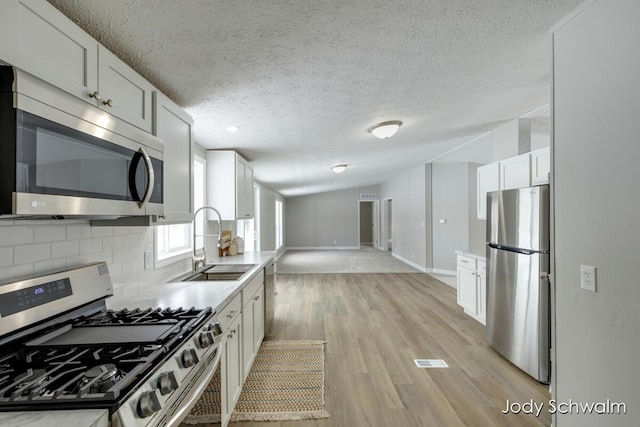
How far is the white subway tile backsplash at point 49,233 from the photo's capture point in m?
1.23

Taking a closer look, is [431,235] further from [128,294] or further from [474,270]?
[128,294]

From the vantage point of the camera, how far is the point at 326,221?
37.5 ft

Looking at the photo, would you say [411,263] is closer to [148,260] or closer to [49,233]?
[148,260]

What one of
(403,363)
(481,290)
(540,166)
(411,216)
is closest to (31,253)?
(403,363)

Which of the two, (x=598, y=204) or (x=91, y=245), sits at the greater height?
(x=598, y=204)

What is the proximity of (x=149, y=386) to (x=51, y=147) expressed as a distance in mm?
844

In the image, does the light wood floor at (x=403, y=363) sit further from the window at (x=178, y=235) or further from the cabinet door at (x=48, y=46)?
the cabinet door at (x=48, y=46)

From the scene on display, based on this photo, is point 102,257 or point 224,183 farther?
point 224,183

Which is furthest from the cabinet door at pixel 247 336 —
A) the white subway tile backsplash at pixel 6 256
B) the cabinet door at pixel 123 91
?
the cabinet door at pixel 123 91

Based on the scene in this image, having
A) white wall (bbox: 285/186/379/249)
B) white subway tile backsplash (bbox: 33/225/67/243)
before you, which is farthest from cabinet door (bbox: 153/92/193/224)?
white wall (bbox: 285/186/379/249)

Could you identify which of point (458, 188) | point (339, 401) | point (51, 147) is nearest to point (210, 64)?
point (51, 147)

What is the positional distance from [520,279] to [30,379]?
3.14 m

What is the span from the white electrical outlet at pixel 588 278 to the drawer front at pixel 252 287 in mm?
2088

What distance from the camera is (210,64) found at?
1631 millimetres
